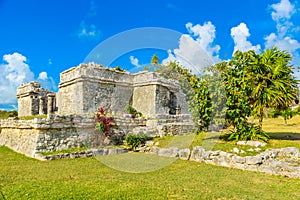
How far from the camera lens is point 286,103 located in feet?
45.6

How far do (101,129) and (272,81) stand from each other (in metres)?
10.8

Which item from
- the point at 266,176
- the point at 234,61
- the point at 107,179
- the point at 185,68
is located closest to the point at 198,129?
the point at 234,61

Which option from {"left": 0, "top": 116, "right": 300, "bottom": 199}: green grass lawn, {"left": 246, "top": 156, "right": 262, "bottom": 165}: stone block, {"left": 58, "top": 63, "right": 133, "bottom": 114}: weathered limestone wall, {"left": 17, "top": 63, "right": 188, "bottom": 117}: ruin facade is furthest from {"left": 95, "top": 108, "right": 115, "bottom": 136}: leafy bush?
{"left": 246, "top": 156, "right": 262, "bottom": 165}: stone block

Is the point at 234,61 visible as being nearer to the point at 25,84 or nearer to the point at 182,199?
the point at 182,199

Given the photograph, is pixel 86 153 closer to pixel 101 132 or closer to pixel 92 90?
pixel 101 132

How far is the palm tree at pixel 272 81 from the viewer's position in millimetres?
13773

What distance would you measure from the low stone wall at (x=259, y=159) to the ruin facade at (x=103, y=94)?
793cm

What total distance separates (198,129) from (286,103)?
5413 mm

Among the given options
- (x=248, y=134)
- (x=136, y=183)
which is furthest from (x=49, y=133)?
(x=248, y=134)

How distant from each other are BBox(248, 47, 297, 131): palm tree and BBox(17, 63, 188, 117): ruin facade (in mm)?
7956

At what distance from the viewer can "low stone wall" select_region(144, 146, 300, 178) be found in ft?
29.1

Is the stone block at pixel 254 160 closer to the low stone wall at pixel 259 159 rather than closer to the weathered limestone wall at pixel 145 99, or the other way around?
the low stone wall at pixel 259 159

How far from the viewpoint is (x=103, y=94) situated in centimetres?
2041

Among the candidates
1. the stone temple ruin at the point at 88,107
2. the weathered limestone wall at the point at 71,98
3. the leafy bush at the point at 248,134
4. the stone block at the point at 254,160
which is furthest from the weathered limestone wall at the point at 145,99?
the stone block at the point at 254,160
